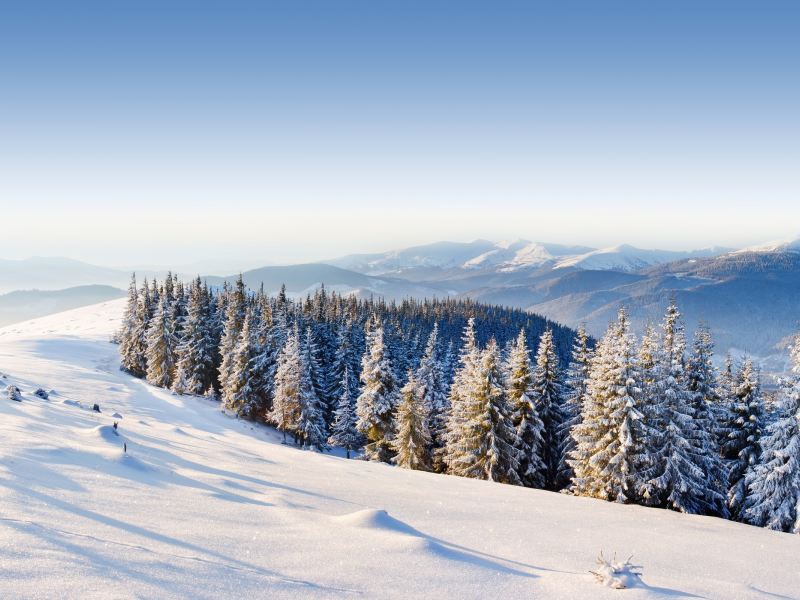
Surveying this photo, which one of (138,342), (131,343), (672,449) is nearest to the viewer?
(672,449)

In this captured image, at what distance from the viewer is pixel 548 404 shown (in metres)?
31.4

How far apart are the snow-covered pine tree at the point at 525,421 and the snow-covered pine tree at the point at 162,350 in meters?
40.3

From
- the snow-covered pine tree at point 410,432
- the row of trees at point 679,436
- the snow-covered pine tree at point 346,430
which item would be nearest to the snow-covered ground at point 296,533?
the row of trees at point 679,436

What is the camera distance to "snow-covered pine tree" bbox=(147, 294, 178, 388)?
48531 mm

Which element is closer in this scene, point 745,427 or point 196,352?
point 745,427

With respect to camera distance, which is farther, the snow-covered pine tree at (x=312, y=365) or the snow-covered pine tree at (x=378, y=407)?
the snow-covered pine tree at (x=312, y=365)

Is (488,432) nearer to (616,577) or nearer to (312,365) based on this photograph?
(616,577)

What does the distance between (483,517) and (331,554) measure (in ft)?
20.1

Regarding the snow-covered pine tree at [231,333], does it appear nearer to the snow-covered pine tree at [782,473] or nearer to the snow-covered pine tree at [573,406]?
the snow-covered pine tree at [573,406]

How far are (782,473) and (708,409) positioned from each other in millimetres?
4351

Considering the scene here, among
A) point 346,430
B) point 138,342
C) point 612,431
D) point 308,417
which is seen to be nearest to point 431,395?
point 346,430

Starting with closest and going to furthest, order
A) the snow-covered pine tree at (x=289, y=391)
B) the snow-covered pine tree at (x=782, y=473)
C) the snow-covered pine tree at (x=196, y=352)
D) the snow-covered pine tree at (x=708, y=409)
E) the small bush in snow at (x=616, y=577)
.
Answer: the small bush in snow at (x=616, y=577), the snow-covered pine tree at (x=782, y=473), the snow-covered pine tree at (x=708, y=409), the snow-covered pine tree at (x=289, y=391), the snow-covered pine tree at (x=196, y=352)

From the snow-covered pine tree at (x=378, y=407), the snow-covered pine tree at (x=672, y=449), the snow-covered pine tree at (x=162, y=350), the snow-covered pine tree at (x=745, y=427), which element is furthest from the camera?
the snow-covered pine tree at (x=162, y=350)

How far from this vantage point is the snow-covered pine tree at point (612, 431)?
838 inches
